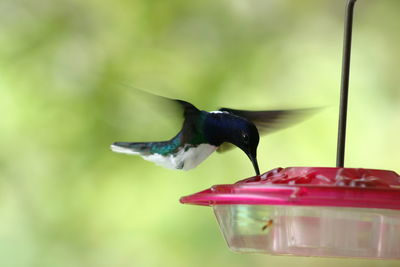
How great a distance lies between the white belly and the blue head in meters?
0.05

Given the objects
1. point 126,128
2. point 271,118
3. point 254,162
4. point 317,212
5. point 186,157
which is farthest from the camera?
point 126,128

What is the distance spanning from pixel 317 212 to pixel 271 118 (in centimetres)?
134

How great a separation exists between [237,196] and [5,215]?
10.4ft

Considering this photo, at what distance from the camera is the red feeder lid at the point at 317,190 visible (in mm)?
1924

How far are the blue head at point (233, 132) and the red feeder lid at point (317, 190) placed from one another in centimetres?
65

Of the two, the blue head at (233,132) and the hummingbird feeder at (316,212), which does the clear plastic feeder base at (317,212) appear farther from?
the blue head at (233,132)

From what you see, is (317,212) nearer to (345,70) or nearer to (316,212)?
(316,212)

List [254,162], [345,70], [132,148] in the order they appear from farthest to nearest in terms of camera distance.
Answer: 1. [132,148]
2. [254,162]
3. [345,70]

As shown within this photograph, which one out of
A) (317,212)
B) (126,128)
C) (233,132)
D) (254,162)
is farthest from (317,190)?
(126,128)

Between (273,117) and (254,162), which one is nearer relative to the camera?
(254,162)

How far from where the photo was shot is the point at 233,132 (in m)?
3.04

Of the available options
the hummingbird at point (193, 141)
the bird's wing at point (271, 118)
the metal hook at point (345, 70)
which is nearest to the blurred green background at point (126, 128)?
the bird's wing at point (271, 118)

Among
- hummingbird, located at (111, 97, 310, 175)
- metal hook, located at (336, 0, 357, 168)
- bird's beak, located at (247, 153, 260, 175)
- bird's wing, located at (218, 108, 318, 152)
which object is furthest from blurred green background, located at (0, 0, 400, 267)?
metal hook, located at (336, 0, 357, 168)

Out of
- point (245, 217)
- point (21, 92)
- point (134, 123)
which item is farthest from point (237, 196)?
point (21, 92)
